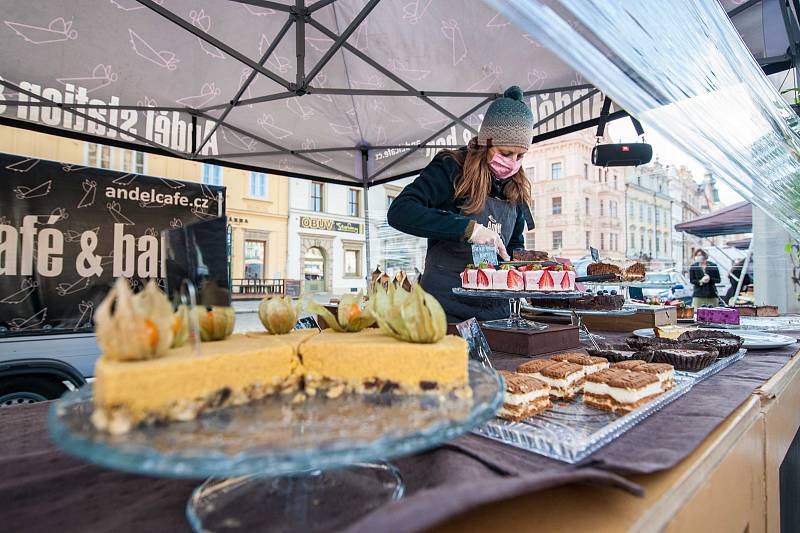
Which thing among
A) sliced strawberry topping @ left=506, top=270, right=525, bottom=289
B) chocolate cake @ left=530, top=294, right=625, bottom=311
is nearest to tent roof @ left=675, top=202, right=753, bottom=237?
chocolate cake @ left=530, top=294, right=625, bottom=311

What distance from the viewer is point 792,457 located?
2051 mm

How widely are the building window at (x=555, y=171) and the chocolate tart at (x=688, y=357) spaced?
87.8 ft

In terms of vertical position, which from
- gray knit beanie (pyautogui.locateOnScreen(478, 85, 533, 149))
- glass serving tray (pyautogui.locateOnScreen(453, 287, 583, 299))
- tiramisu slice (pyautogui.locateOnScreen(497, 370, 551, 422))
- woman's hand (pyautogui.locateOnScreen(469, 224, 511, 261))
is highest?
gray knit beanie (pyautogui.locateOnScreen(478, 85, 533, 149))

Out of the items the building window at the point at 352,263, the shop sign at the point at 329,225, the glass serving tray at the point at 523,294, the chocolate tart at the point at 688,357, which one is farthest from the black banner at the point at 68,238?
the building window at the point at 352,263

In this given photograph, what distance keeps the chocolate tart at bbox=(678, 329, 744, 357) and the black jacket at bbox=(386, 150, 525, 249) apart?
1080mm

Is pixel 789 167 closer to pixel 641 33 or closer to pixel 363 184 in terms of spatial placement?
pixel 641 33

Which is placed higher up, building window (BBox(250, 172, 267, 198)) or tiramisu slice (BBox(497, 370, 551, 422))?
building window (BBox(250, 172, 267, 198))

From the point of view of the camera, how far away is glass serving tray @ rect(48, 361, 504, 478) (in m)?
0.42

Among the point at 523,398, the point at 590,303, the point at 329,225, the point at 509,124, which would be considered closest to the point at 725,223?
the point at 590,303

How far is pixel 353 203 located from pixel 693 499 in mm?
19005

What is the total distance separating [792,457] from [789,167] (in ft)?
6.15

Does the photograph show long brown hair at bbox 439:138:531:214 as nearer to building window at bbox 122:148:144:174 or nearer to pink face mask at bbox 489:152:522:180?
pink face mask at bbox 489:152:522:180

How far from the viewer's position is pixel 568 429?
85cm

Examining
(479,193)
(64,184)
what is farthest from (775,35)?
(64,184)
